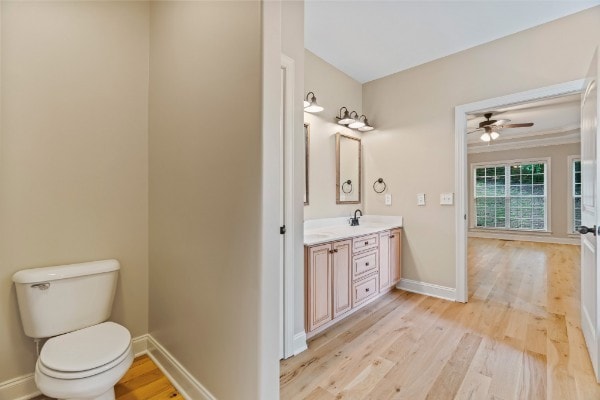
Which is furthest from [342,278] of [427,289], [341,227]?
[427,289]

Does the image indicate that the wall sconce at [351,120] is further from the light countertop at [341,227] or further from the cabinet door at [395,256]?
the cabinet door at [395,256]

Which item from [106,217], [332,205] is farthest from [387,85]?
[106,217]

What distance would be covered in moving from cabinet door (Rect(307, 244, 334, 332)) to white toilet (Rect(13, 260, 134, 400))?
118 centimetres

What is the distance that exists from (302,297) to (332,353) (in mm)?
454

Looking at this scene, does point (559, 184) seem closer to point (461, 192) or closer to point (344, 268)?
point (461, 192)

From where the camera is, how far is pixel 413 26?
2516 millimetres

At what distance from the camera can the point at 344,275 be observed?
7.85 feet

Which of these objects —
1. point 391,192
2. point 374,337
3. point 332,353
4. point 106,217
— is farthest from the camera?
point 391,192

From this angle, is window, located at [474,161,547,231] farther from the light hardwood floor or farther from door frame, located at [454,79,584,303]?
door frame, located at [454,79,584,303]

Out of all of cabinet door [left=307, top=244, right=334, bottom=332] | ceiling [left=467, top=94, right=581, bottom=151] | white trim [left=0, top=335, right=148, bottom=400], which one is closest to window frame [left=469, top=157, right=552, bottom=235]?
ceiling [left=467, top=94, right=581, bottom=151]

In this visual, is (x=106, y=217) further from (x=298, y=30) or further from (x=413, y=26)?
(x=413, y=26)

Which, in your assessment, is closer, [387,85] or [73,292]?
[73,292]

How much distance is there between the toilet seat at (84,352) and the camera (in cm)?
117

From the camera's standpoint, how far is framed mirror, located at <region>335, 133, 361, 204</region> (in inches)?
126
